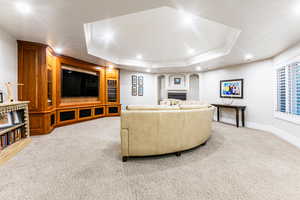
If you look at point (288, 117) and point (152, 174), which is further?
point (288, 117)

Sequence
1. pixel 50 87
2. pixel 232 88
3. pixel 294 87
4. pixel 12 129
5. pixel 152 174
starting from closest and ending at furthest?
pixel 152 174
pixel 12 129
pixel 294 87
pixel 50 87
pixel 232 88

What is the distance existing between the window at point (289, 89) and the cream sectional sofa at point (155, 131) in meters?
2.66

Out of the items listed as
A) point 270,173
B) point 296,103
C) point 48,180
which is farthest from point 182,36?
point 48,180

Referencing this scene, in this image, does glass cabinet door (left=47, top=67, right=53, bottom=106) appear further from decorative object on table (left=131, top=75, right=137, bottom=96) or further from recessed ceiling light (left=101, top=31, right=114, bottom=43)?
decorative object on table (left=131, top=75, right=137, bottom=96)

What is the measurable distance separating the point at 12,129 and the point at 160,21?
148 inches

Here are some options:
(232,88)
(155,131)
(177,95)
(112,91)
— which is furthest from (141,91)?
(155,131)

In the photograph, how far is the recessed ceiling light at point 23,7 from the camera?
1853 mm

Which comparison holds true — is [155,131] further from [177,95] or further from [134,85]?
[177,95]

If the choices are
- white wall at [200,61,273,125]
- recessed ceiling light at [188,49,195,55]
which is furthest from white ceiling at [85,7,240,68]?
white wall at [200,61,273,125]

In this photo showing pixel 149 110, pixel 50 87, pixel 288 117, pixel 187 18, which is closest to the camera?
pixel 149 110

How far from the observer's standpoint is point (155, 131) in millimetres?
2086

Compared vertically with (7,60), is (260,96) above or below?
below

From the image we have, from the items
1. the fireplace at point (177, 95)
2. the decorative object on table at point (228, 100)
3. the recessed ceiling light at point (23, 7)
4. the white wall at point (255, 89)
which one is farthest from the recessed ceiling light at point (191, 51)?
the recessed ceiling light at point (23, 7)

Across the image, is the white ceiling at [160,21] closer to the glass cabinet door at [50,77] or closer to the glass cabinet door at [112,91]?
the glass cabinet door at [50,77]
